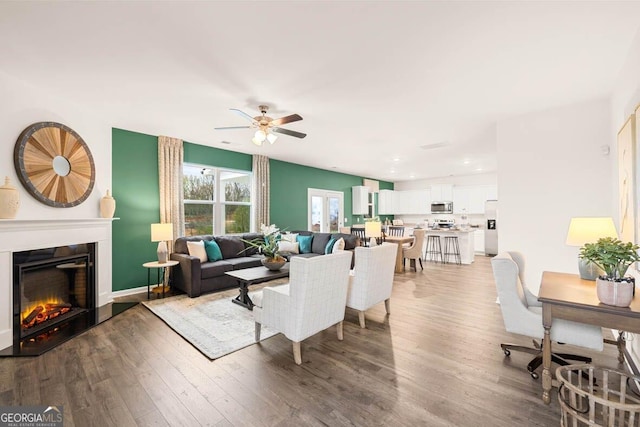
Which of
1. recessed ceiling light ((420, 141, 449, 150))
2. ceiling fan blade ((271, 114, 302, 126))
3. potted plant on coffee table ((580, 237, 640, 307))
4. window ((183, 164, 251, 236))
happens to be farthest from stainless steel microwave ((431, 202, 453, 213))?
potted plant on coffee table ((580, 237, 640, 307))

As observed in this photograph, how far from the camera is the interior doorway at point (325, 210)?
8.25 meters

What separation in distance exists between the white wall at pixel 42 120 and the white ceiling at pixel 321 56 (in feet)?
0.70

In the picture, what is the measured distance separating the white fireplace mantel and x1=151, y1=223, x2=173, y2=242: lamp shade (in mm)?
573

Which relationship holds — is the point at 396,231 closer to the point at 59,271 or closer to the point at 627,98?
the point at 627,98

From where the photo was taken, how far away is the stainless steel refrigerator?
855 centimetres

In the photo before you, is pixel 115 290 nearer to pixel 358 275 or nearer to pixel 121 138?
pixel 121 138

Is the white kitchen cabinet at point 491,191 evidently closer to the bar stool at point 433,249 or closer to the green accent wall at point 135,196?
the bar stool at point 433,249

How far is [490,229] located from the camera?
868cm

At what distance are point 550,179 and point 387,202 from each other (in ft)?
23.8

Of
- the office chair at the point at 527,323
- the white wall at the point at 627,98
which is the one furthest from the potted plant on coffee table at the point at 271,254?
the white wall at the point at 627,98

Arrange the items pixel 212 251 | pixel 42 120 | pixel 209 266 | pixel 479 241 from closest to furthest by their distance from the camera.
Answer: pixel 42 120 → pixel 209 266 → pixel 212 251 → pixel 479 241

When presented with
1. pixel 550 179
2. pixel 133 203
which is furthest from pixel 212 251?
pixel 550 179

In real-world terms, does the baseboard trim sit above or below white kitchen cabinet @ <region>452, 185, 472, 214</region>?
below

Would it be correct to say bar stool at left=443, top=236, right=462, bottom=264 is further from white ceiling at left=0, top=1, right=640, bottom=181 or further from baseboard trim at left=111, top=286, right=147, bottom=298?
baseboard trim at left=111, top=286, right=147, bottom=298
